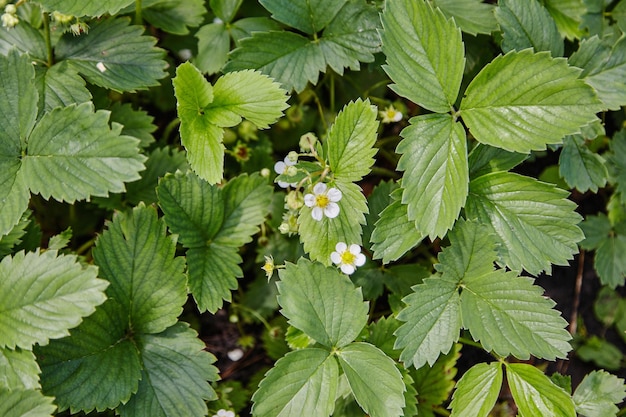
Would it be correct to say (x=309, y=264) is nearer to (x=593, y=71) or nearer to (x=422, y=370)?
(x=422, y=370)

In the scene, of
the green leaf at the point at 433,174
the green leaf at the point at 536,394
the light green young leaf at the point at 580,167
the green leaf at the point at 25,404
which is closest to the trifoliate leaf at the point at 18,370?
the green leaf at the point at 25,404

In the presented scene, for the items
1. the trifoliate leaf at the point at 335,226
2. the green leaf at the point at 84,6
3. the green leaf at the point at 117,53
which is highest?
the green leaf at the point at 84,6

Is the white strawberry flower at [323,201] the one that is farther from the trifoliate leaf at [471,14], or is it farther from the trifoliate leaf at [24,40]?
the trifoliate leaf at [24,40]

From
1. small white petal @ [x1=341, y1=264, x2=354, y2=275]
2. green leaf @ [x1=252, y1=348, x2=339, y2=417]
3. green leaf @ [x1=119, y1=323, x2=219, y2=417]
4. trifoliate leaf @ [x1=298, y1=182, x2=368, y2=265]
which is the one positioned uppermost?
trifoliate leaf @ [x1=298, y1=182, x2=368, y2=265]

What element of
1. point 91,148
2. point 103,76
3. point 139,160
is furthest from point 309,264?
point 103,76

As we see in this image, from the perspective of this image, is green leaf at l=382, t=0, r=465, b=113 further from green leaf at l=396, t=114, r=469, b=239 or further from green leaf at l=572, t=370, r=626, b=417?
green leaf at l=572, t=370, r=626, b=417

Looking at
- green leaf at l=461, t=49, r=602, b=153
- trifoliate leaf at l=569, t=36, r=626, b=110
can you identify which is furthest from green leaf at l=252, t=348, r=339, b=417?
trifoliate leaf at l=569, t=36, r=626, b=110
